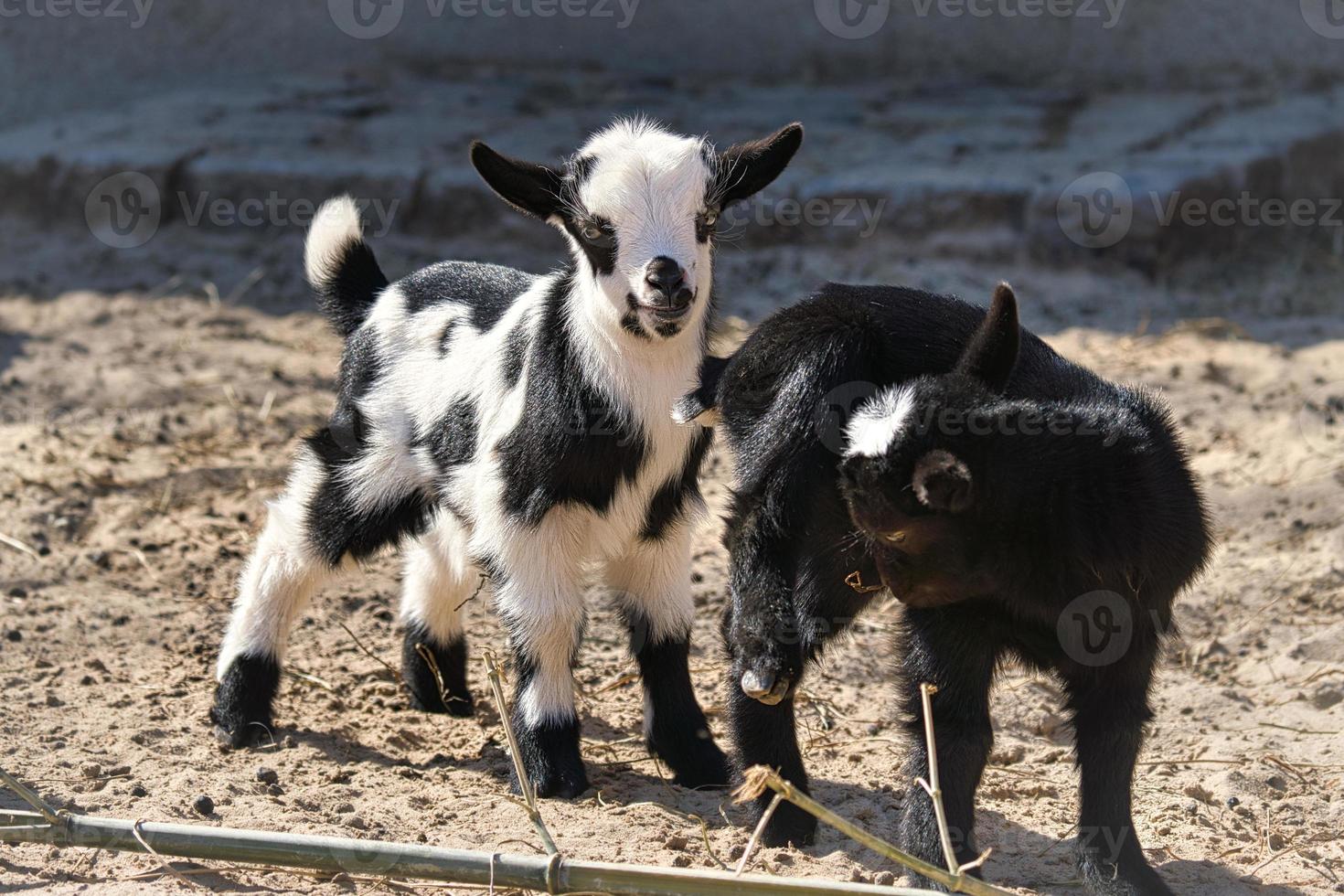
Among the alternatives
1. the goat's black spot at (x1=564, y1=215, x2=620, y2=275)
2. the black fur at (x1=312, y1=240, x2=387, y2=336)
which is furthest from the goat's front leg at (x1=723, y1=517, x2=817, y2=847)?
the black fur at (x1=312, y1=240, x2=387, y2=336)

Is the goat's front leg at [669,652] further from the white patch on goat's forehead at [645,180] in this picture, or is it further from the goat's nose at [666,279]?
the white patch on goat's forehead at [645,180]

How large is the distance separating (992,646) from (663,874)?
38.0 inches

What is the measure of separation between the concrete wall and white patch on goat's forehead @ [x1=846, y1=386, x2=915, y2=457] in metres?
6.80

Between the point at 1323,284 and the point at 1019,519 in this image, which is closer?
the point at 1019,519

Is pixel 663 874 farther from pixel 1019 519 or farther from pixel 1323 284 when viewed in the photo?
pixel 1323 284

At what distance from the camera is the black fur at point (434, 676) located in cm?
511

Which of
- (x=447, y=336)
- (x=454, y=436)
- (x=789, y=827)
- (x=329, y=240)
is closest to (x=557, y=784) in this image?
(x=789, y=827)

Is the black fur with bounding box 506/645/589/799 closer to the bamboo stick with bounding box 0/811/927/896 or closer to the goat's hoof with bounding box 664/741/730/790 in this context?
the goat's hoof with bounding box 664/741/730/790

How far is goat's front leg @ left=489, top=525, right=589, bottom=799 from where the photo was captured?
4348mm

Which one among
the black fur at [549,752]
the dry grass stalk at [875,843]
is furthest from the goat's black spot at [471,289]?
the dry grass stalk at [875,843]

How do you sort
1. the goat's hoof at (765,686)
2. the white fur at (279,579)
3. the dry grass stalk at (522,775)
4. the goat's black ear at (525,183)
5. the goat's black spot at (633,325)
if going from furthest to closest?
the white fur at (279,579) < the goat's black ear at (525,183) < the goat's black spot at (633,325) < the goat's hoof at (765,686) < the dry grass stalk at (522,775)

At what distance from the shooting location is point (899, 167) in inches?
347

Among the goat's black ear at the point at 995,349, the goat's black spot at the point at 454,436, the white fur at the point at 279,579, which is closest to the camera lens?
the goat's black ear at the point at 995,349

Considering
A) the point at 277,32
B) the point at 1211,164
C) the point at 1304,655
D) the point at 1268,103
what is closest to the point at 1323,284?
the point at 1211,164
